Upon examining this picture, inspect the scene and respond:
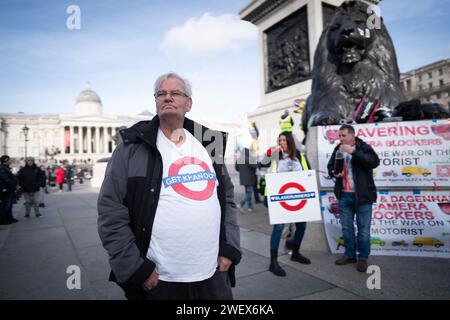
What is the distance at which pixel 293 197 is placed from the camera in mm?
3289

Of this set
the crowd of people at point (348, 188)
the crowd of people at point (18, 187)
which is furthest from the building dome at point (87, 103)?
the crowd of people at point (348, 188)

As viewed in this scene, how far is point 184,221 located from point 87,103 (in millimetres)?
77308

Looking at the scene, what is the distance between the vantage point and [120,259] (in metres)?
1.39

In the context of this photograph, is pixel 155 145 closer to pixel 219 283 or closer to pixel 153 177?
pixel 153 177

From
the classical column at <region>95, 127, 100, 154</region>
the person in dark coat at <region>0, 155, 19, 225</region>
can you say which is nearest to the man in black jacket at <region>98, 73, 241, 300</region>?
the person in dark coat at <region>0, 155, 19, 225</region>

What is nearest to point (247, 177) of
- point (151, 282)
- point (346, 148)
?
point (346, 148)

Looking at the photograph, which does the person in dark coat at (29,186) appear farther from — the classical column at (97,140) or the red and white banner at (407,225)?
the classical column at (97,140)

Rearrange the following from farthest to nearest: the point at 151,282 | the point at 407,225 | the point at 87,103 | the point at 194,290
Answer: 1. the point at 87,103
2. the point at 407,225
3. the point at 194,290
4. the point at 151,282

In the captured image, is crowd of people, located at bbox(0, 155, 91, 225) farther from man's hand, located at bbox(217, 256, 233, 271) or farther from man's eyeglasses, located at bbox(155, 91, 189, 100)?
man's hand, located at bbox(217, 256, 233, 271)

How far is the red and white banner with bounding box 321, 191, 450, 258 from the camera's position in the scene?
3479 mm

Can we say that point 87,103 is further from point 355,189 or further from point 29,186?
point 355,189

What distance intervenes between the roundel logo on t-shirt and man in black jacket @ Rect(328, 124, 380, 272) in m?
2.04

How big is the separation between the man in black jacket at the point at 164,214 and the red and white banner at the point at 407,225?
8.35 feet
